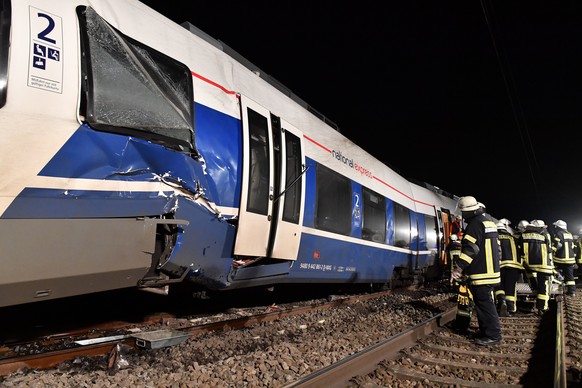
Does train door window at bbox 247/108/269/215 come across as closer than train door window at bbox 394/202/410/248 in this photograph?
Yes

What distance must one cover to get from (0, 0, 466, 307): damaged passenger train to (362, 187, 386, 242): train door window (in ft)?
6.31

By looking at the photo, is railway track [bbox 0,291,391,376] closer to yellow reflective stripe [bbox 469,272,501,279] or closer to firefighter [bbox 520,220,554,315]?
yellow reflective stripe [bbox 469,272,501,279]

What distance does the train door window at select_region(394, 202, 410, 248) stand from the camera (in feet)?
31.0

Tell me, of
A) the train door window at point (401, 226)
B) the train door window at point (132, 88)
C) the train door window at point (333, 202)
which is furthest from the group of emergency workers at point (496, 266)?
the train door window at point (132, 88)

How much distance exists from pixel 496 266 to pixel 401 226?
14.3ft

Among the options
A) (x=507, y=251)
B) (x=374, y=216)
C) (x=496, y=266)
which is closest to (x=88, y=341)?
(x=496, y=266)

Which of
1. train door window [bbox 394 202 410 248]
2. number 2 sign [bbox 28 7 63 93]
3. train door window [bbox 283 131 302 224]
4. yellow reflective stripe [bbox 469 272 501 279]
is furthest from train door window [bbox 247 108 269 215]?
train door window [bbox 394 202 410 248]

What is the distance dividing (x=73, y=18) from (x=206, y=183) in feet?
5.46

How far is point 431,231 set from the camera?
12.5 m

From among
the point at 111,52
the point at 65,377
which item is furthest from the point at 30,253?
the point at 111,52

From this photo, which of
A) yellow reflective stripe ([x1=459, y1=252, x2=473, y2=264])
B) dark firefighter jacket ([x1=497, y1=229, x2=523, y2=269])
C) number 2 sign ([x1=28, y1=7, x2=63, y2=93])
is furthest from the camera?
dark firefighter jacket ([x1=497, y1=229, x2=523, y2=269])

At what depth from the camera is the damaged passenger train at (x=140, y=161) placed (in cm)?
255

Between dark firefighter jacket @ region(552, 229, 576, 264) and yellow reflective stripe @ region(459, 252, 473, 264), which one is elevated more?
dark firefighter jacket @ region(552, 229, 576, 264)

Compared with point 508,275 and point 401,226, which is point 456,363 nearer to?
point 508,275
